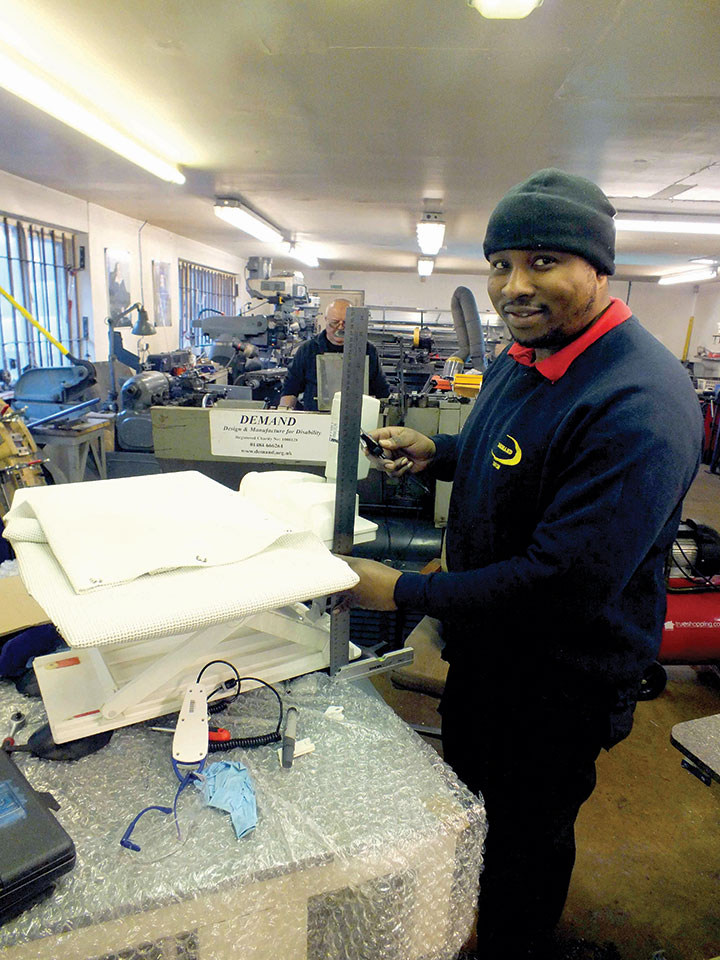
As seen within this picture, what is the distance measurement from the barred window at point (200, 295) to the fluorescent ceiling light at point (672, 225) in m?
5.20

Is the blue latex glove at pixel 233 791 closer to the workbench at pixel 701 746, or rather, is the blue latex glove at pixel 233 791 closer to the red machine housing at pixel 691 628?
the workbench at pixel 701 746

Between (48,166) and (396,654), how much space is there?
4975 millimetres

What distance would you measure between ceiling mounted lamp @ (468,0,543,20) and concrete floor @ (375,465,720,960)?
213cm

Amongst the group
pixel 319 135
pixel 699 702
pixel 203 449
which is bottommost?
Answer: pixel 699 702

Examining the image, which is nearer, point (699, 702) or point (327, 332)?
point (699, 702)

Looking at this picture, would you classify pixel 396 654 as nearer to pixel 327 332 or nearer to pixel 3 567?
pixel 3 567

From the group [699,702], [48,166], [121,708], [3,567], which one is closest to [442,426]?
[699,702]

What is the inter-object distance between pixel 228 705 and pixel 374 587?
13.8 inches

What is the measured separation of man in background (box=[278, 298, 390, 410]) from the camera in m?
3.32

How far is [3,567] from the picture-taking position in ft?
5.07

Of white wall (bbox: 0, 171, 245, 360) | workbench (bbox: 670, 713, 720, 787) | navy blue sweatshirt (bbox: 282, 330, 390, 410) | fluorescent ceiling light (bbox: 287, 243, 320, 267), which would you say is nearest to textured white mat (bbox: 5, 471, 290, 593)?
workbench (bbox: 670, 713, 720, 787)

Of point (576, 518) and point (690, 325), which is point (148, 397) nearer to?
point (576, 518)

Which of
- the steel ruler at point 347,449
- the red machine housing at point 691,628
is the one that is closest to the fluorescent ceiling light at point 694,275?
the red machine housing at point 691,628

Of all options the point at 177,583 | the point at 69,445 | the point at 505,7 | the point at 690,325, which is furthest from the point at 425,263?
the point at 177,583
